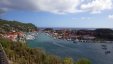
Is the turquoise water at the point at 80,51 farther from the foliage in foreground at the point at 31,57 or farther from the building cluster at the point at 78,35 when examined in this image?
the building cluster at the point at 78,35

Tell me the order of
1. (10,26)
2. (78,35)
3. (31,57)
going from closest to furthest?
(31,57) < (10,26) < (78,35)

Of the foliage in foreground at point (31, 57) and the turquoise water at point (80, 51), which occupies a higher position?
the foliage in foreground at point (31, 57)

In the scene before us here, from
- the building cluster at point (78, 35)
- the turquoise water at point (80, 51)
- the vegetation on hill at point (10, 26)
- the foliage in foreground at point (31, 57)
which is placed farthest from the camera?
the building cluster at point (78, 35)

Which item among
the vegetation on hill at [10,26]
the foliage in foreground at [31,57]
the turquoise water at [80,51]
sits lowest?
the turquoise water at [80,51]

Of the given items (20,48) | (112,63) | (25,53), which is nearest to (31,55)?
(25,53)

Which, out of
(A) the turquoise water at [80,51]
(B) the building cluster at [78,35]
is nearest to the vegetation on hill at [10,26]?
(B) the building cluster at [78,35]

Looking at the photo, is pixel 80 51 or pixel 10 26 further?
pixel 10 26

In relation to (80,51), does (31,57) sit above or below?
above

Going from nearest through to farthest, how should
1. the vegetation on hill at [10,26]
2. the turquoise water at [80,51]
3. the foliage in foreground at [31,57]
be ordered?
the foliage in foreground at [31,57] < the turquoise water at [80,51] < the vegetation on hill at [10,26]

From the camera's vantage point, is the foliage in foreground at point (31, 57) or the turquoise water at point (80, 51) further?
the turquoise water at point (80, 51)

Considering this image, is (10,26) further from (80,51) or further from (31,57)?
(31,57)

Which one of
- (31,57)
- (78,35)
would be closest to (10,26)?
(78,35)
